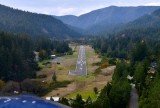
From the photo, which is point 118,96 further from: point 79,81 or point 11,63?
point 11,63

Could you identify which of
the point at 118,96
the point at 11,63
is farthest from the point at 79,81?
the point at 118,96

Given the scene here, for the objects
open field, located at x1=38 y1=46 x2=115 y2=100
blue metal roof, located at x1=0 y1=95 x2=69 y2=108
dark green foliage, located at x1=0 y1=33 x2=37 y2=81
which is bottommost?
open field, located at x1=38 y1=46 x2=115 y2=100

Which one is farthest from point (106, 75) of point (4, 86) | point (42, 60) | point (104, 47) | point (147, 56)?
point (104, 47)

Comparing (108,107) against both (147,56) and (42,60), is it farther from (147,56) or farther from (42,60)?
(42,60)

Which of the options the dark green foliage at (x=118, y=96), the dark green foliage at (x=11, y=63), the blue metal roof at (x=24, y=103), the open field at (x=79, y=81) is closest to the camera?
the blue metal roof at (x=24, y=103)

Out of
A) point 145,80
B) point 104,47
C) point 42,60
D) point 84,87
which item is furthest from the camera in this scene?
point 104,47

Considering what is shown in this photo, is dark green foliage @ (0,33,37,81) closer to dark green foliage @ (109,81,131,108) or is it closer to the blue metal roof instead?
dark green foliage @ (109,81,131,108)

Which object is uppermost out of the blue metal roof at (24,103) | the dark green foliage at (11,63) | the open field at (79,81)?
the blue metal roof at (24,103)

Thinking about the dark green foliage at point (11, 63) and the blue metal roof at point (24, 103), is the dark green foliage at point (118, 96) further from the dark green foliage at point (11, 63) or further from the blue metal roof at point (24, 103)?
the dark green foliage at point (11, 63)

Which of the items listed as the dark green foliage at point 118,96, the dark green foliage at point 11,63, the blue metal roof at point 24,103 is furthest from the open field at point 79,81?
the blue metal roof at point 24,103

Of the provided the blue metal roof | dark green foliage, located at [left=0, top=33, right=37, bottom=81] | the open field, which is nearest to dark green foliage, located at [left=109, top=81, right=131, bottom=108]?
the open field

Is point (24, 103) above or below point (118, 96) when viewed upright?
above
